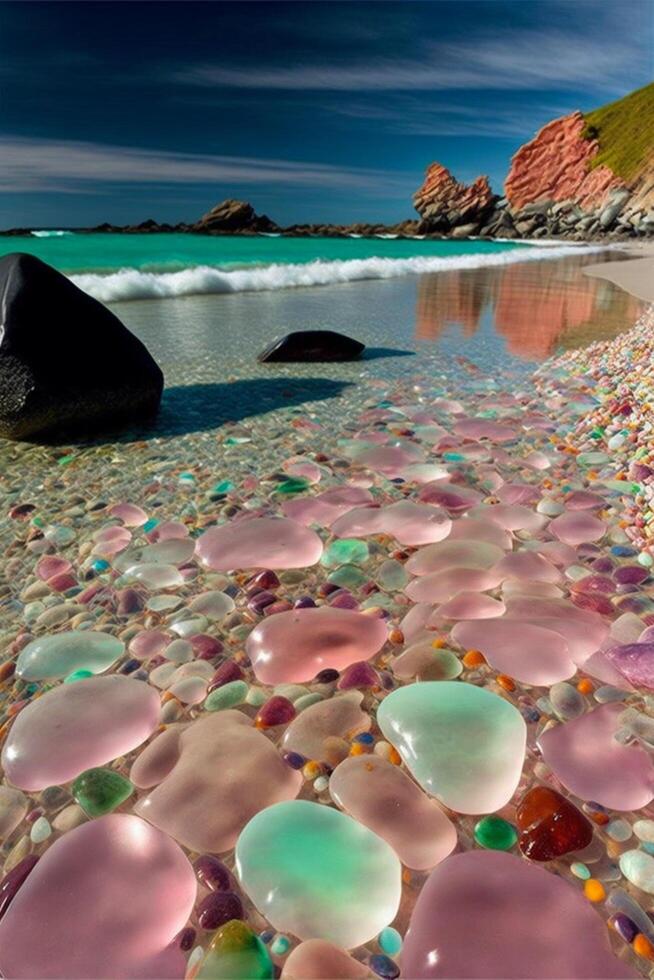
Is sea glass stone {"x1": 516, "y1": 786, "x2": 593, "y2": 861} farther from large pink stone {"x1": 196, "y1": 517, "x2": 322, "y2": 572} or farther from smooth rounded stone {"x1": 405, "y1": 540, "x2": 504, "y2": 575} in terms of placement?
large pink stone {"x1": 196, "y1": 517, "x2": 322, "y2": 572}

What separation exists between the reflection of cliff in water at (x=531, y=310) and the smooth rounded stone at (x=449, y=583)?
3593 mm

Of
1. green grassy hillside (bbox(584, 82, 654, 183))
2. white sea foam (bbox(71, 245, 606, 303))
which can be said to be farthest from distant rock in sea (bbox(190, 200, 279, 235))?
white sea foam (bbox(71, 245, 606, 303))

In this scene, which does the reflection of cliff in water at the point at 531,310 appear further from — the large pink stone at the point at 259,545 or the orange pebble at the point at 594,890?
the orange pebble at the point at 594,890

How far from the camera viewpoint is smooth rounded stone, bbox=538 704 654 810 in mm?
1106

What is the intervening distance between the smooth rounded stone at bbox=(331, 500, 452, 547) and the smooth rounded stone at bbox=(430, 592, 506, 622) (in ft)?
1.23

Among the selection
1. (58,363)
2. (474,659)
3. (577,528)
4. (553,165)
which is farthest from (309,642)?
(553,165)

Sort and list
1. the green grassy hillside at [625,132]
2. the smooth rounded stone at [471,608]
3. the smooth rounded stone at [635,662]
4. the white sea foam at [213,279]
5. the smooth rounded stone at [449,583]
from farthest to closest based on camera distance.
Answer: the green grassy hillside at [625,132]
the white sea foam at [213,279]
the smooth rounded stone at [449,583]
the smooth rounded stone at [471,608]
the smooth rounded stone at [635,662]

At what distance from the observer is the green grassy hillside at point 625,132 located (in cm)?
4939

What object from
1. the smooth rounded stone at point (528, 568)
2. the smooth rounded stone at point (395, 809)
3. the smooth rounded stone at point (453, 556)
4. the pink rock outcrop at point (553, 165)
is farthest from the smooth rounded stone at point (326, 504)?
the pink rock outcrop at point (553, 165)

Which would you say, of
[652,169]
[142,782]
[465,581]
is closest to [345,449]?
[465,581]

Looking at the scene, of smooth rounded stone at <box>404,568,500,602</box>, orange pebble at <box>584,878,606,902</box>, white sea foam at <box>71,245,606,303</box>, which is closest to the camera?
orange pebble at <box>584,878,606,902</box>

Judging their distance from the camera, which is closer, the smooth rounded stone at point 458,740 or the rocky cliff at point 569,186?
the smooth rounded stone at point 458,740

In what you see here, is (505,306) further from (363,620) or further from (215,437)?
(363,620)

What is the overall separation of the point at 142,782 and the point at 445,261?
18317 millimetres
